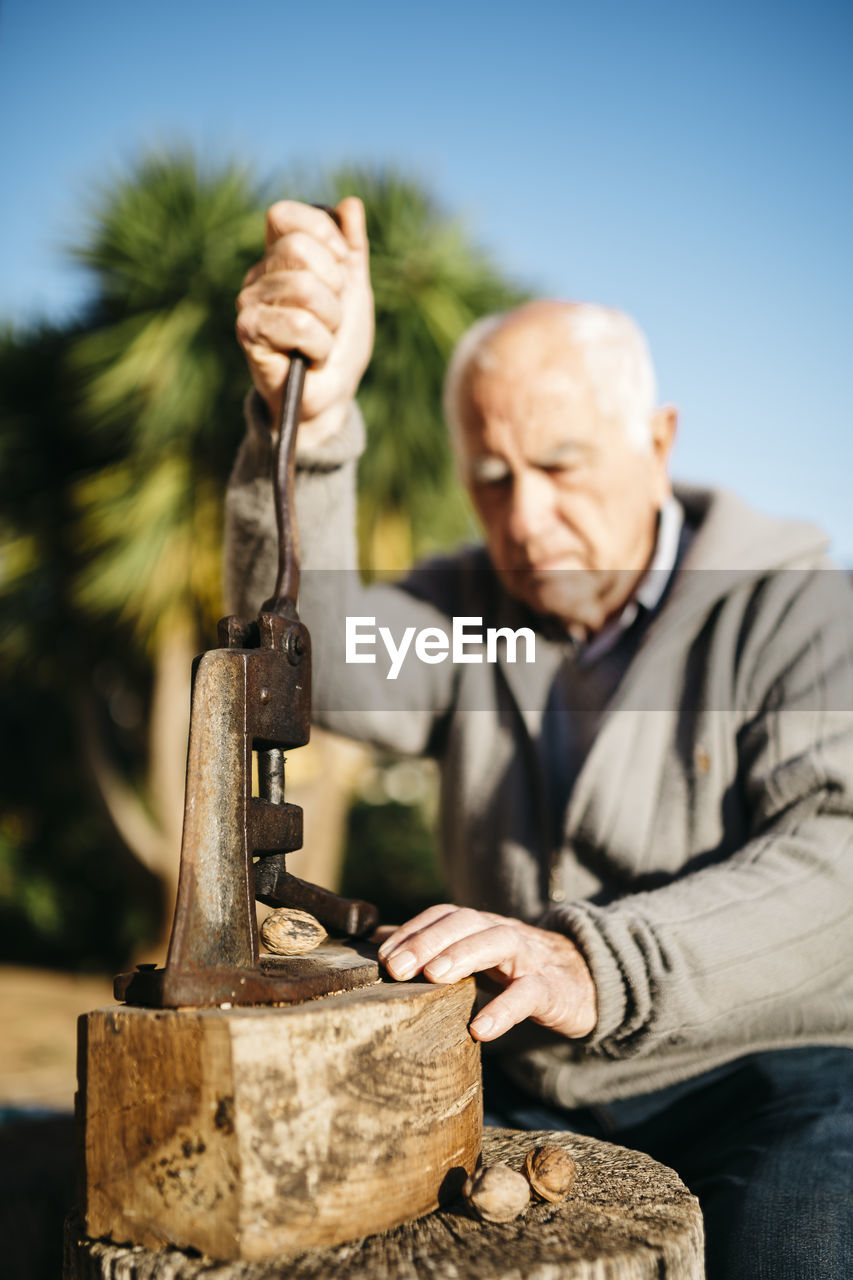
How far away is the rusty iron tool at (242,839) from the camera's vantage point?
1.05 m

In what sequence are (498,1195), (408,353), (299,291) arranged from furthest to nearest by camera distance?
(408,353)
(299,291)
(498,1195)

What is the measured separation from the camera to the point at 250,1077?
0.95 m

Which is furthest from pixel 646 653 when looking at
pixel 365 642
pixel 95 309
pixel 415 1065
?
pixel 95 309

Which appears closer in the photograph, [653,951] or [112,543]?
[653,951]

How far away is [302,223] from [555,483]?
0.78m

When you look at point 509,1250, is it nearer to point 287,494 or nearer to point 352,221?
point 287,494

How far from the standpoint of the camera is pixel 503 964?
123 centimetres

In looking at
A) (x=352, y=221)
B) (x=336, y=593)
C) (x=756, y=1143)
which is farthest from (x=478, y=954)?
(x=352, y=221)

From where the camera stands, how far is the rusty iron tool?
3.46 ft

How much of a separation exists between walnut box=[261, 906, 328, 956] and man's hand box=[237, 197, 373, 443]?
0.87 metres

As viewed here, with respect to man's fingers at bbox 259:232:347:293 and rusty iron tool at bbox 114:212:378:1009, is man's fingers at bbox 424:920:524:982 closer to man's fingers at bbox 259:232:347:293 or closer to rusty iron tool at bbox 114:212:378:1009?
rusty iron tool at bbox 114:212:378:1009

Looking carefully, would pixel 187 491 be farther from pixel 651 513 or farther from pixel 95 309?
pixel 651 513

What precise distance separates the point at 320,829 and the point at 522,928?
18.8 feet

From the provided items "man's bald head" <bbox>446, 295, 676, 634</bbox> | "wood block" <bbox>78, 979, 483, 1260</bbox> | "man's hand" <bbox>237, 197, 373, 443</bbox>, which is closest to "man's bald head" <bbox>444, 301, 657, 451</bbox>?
"man's bald head" <bbox>446, 295, 676, 634</bbox>
